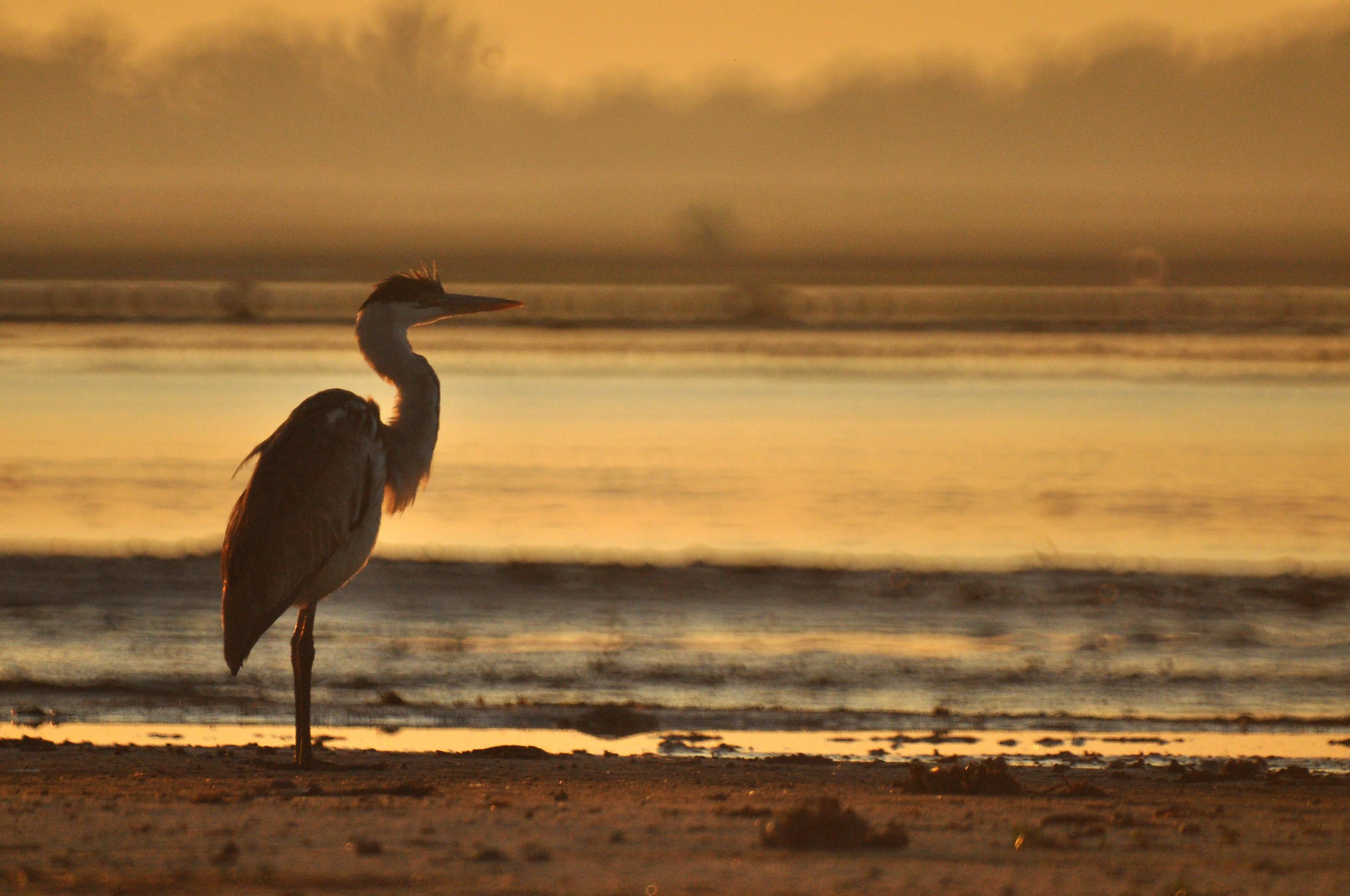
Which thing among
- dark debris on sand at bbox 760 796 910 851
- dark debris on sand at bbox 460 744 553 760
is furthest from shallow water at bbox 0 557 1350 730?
dark debris on sand at bbox 760 796 910 851

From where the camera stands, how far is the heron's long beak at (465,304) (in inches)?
396

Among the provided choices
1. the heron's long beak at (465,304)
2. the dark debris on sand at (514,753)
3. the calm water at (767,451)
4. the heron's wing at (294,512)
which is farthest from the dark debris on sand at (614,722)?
the calm water at (767,451)

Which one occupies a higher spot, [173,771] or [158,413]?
[158,413]

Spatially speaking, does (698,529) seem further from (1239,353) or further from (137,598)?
(1239,353)

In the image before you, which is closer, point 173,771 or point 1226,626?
point 173,771

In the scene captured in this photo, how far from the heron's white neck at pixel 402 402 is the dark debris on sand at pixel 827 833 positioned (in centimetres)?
403

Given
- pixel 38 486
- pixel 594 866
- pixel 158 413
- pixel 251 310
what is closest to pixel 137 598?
pixel 38 486

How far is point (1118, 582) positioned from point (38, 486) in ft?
38.0

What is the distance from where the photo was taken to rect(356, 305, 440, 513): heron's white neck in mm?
9719

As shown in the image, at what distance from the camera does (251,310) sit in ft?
185

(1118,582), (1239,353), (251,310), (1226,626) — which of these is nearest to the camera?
(1226,626)

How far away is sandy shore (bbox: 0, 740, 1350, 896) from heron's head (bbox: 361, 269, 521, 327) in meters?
2.78

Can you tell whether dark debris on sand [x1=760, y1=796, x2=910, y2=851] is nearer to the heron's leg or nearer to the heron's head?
the heron's leg

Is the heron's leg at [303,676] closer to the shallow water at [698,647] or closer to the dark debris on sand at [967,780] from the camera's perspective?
the shallow water at [698,647]
